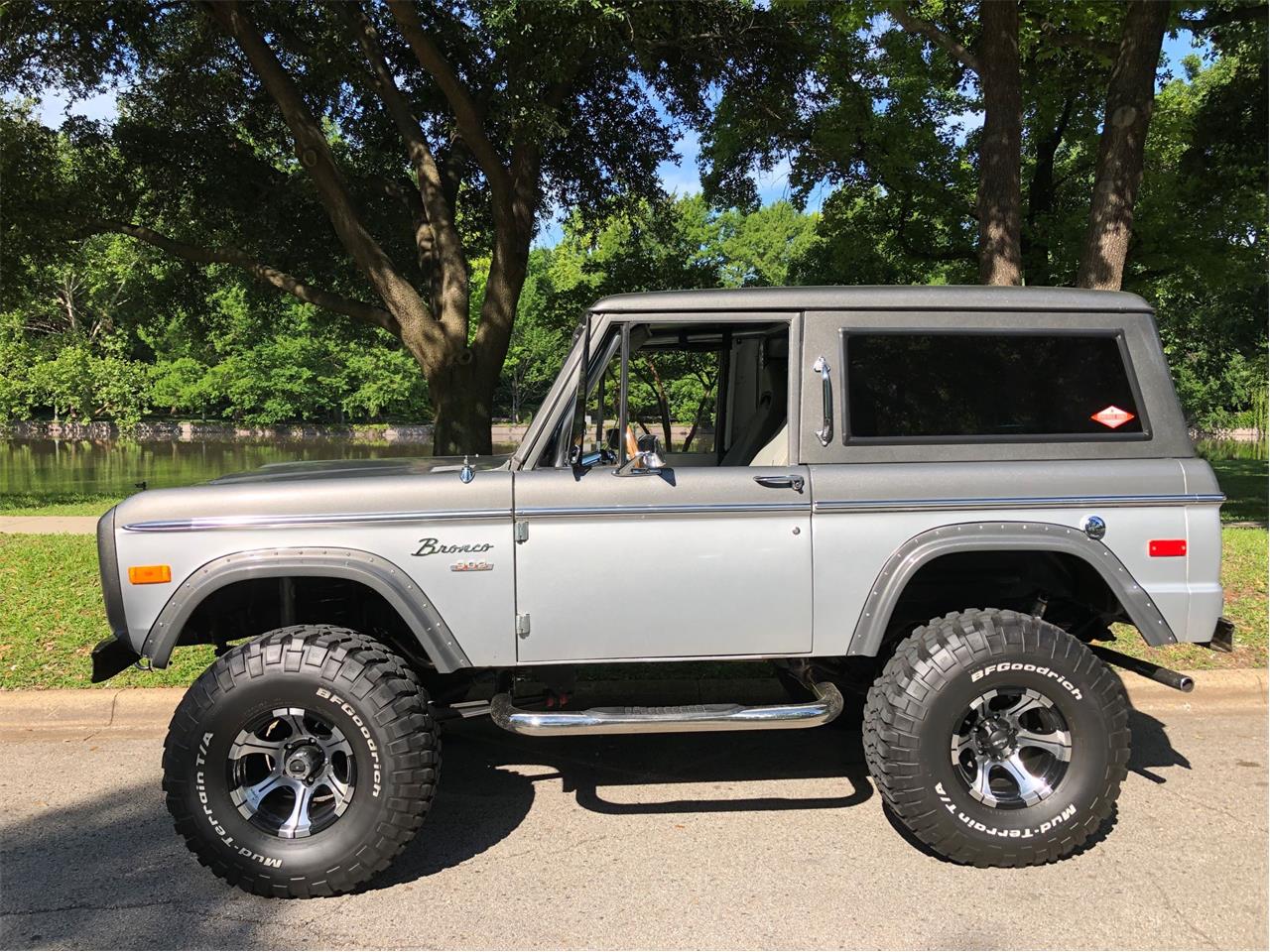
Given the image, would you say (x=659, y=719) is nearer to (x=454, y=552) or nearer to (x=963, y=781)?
(x=454, y=552)

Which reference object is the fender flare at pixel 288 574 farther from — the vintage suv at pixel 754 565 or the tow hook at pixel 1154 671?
the tow hook at pixel 1154 671

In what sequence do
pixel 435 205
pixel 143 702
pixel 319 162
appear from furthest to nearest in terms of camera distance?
pixel 435 205 < pixel 319 162 < pixel 143 702

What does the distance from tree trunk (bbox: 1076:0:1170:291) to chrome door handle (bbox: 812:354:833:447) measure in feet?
17.4

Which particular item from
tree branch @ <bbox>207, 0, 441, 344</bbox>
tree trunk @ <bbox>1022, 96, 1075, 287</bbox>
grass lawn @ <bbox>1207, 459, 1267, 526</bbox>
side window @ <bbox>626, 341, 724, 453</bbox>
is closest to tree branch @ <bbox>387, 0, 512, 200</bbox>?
tree branch @ <bbox>207, 0, 441, 344</bbox>

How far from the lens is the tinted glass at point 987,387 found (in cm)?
360

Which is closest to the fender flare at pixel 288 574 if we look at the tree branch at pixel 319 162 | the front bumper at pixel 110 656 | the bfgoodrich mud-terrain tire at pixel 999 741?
the front bumper at pixel 110 656

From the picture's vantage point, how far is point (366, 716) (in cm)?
326

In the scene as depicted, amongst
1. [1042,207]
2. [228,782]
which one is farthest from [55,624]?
[1042,207]

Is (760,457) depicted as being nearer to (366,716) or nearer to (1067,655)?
(1067,655)

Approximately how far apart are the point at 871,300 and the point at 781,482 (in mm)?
859

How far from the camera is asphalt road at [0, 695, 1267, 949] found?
3.03 metres

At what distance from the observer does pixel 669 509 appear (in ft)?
11.2

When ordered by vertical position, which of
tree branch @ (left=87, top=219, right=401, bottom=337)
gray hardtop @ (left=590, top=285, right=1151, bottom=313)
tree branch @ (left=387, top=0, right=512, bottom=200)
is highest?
tree branch @ (left=387, top=0, right=512, bottom=200)

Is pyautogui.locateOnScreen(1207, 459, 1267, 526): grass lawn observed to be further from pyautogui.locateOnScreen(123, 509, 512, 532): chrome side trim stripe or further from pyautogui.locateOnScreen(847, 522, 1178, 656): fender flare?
pyautogui.locateOnScreen(123, 509, 512, 532): chrome side trim stripe
